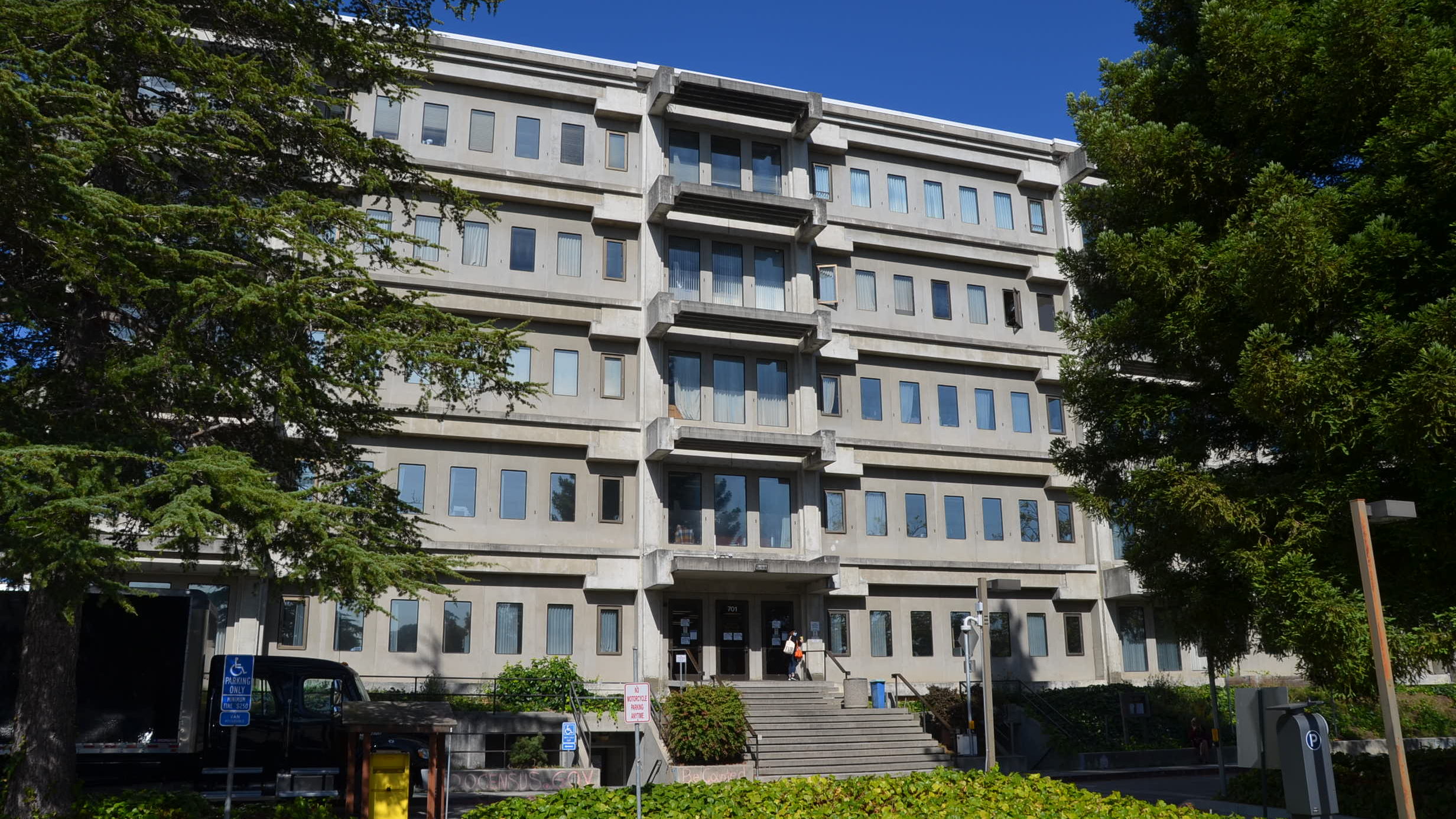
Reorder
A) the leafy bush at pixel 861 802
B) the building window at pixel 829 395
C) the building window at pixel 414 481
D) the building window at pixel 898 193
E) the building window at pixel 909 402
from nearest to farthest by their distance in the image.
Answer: the leafy bush at pixel 861 802 → the building window at pixel 414 481 → the building window at pixel 829 395 → the building window at pixel 909 402 → the building window at pixel 898 193

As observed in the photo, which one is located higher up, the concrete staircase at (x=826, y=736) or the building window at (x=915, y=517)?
the building window at (x=915, y=517)

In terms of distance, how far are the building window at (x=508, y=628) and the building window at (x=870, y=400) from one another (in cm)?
1228

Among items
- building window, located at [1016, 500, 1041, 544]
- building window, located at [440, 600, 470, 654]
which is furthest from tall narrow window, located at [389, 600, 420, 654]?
building window, located at [1016, 500, 1041, 544]

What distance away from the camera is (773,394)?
35.2 metres

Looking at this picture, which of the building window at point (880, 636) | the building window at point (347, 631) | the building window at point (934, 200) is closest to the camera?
the building window at point (347, 631)

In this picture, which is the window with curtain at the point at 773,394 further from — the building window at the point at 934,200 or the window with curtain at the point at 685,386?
the building window at the point at 934,200

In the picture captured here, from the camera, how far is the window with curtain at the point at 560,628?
105ft

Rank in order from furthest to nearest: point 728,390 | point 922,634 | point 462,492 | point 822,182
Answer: point 822,182, point 922,634, point 728,390, point 462,492

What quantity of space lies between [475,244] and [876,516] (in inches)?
576

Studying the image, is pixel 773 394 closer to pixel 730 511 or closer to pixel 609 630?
pixel 730 511

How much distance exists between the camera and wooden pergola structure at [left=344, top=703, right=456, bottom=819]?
16500 millimetres

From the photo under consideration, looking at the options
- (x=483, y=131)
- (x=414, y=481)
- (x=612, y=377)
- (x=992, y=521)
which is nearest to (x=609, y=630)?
(x=414, y=481)

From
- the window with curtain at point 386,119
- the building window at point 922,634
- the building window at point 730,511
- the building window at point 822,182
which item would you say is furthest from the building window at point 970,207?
the window with curtain at point 386,119

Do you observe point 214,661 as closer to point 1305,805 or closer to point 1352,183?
point 1305,805
